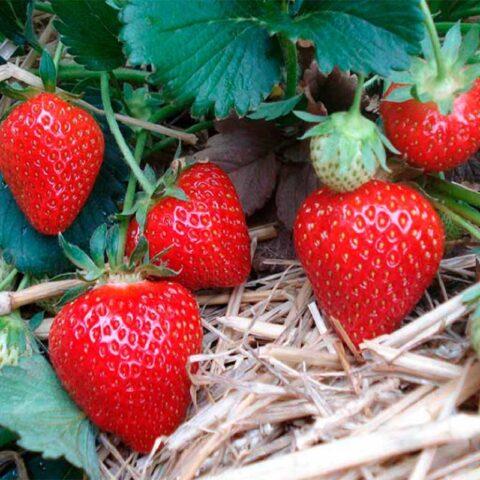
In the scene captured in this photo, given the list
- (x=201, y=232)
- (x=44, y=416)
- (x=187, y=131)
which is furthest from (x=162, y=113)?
(x=44, y=416)

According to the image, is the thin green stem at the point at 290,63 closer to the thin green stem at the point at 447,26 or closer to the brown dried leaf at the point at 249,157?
the brown dried leaf at the point at 249,157

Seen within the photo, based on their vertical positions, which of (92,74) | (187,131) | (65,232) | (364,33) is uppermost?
(364,33)

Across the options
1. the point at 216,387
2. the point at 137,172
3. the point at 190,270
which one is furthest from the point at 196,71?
the point at 216,387

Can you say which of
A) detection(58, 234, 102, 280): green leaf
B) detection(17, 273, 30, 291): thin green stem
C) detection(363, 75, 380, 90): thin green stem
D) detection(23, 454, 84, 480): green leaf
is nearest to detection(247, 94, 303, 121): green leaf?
detection(363, 75, 380, 90): thin green stem

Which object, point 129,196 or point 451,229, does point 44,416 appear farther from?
point 451,229

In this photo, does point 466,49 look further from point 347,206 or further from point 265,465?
point 265,465

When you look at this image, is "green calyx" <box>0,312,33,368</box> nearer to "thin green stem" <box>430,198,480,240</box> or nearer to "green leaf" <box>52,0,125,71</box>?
"green leaf" <box>52,0,125,71</box>

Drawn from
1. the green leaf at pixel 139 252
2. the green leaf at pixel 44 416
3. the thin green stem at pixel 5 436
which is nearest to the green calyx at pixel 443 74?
the green leaf at pixel 139 252

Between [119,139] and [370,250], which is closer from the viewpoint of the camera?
[370,250]
